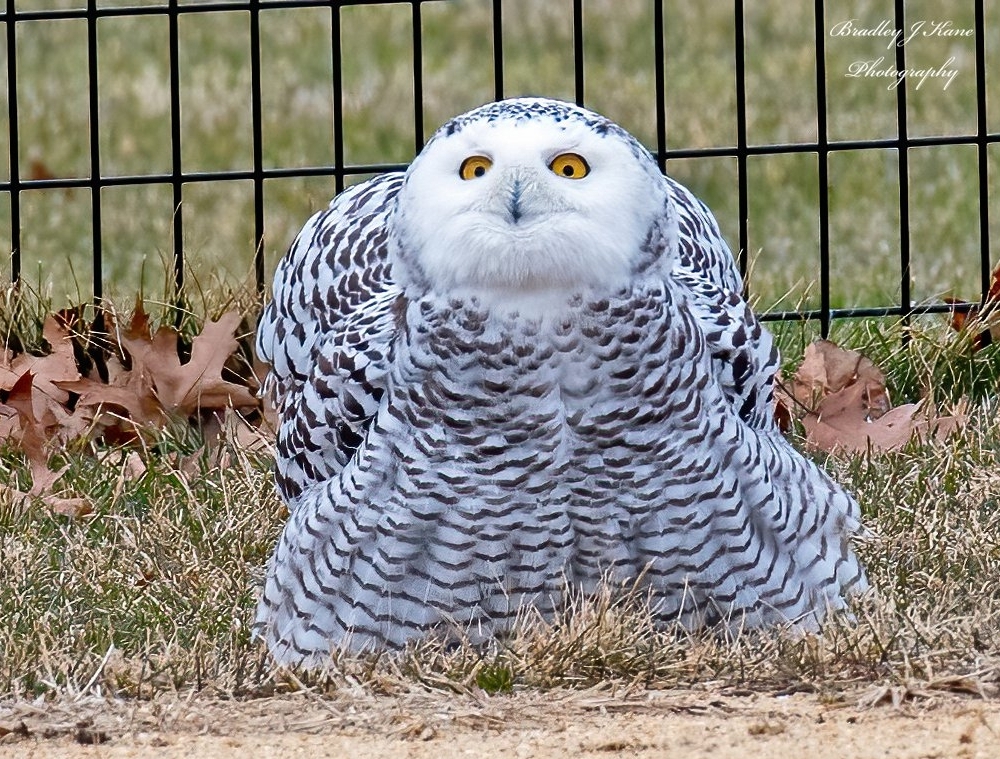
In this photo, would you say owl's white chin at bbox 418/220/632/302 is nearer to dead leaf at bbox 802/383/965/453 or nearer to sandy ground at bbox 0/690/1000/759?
sandy ground at bbox 0/690/1000/759

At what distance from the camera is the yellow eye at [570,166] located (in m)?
3.10

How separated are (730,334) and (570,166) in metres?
0.48

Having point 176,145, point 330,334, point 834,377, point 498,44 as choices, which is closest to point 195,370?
point 176,145

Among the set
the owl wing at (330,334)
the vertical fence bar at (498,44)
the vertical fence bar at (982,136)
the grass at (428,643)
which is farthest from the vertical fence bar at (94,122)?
the vertical fence bar at (982,136)

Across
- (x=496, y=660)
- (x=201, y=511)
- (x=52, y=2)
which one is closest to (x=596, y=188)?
(x=496, y=660)

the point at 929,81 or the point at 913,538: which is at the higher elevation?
the point at 929,81

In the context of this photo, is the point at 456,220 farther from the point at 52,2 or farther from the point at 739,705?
the point at 52,2

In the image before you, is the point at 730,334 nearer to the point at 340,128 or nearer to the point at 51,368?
the point at 340,128

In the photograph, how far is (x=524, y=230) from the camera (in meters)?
3.06

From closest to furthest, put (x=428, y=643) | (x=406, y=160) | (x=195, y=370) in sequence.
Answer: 1. (x=428, y=643)
2. (x=195, y=370)
3. (x=406, y=160)

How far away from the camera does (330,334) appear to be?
11.5ft

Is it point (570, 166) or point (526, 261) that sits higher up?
point (570, 166)

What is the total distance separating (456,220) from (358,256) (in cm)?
57

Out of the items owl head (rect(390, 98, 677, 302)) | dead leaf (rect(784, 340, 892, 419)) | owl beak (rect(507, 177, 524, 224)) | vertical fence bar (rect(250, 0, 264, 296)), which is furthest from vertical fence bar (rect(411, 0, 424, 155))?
owl beak (rect(507, 177, 524, 224))
